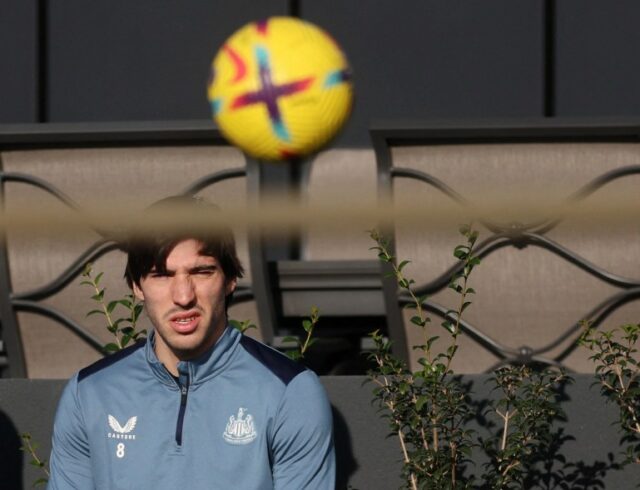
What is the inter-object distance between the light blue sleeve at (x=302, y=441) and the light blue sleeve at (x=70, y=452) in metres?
0.61

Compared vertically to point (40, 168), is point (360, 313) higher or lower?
lower

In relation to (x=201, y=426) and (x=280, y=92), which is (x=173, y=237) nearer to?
(x=201, y=426)

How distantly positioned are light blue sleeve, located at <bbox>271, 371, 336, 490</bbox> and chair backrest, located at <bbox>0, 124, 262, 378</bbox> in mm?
2454

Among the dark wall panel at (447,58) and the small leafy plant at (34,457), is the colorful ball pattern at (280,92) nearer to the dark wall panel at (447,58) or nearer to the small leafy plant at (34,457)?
the small leafy plant at (34,457)

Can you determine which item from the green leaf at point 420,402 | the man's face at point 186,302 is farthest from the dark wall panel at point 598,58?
the man's face at point 186,302

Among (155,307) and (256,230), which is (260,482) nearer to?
(155,307)

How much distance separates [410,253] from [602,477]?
5.02 ft

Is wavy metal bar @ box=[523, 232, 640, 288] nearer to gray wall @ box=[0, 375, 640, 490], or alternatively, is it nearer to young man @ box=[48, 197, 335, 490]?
gray wall @ box=[0, 375, 640, 490]

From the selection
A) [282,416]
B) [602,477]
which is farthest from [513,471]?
[282,416]

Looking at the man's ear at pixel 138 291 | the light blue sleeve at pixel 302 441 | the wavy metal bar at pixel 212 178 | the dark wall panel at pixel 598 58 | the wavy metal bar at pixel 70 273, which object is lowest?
the light blue sleeve at pixel 302 441

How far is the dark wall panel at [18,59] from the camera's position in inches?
448

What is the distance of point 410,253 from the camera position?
6.88m

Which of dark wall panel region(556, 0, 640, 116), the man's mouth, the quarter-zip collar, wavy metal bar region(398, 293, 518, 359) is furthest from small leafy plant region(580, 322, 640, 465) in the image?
dark wall panel region(556, 0, 640, 116)

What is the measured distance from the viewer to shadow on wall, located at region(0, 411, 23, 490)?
5984 millimetres
